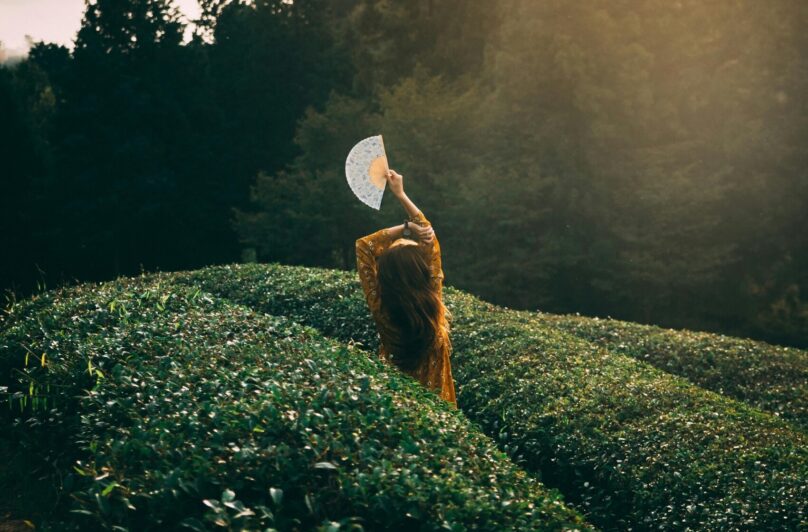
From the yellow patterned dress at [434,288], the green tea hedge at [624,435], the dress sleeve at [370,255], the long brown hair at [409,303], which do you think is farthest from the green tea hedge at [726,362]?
the dress sleeve at [370,255]

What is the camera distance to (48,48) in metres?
35.0

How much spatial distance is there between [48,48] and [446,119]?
66.7 feet

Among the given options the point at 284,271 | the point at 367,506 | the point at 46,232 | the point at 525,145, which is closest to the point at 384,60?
the point at 525,145

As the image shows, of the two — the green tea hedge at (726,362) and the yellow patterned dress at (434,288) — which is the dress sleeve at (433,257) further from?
the green tea hedge at (726,362)

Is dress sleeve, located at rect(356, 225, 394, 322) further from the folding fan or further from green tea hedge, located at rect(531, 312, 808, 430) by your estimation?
green tea hedge, located at rect(531, 312, 808, 430)

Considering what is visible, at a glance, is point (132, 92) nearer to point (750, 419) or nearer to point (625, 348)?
point (625, 348)

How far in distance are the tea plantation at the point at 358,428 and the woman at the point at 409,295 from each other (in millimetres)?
354

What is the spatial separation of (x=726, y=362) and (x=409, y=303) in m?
5.52

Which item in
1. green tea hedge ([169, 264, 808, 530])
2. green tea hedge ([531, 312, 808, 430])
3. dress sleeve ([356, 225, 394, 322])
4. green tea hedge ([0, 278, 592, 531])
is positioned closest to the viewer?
green tea hedge ([0, 278, 592, 531])

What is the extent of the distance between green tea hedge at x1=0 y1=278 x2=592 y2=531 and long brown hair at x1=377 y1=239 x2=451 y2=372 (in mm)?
379

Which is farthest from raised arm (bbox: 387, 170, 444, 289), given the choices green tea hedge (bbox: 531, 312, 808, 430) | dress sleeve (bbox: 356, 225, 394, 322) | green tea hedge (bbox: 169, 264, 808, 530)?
green tea hedge (bbox: 531, 312, 808, 430)

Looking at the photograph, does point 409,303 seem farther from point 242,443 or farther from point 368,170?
point 242,443

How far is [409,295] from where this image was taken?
6.09 meters

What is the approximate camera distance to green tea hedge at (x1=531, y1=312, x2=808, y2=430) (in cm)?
906
